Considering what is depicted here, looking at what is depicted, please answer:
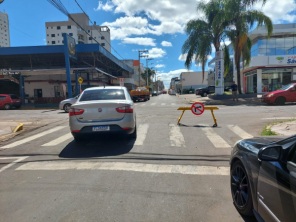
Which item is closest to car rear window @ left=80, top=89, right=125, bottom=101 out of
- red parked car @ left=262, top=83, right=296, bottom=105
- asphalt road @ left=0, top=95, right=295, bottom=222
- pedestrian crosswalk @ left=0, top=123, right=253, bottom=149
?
asphalt road @ left=0, top=95, right=295, bottom=222

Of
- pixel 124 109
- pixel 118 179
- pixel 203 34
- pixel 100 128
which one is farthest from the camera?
pixel 203 34

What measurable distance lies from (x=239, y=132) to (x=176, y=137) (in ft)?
7.98

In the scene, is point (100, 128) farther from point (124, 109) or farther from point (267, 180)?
point (267, 180)

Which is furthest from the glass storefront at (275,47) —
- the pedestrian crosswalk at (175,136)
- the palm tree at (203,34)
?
the pedestrian crosswalk at (175,136)

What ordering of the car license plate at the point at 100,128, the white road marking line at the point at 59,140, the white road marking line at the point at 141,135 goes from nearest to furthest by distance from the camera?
the car license plate at the point at 100,128 → the white road marking line at the point at 141,135 → the white road marking line at the point at 59,140

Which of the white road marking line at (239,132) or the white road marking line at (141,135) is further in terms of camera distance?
the white road marking line at (239,132)

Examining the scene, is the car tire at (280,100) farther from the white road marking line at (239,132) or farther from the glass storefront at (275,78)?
the glass storefront at (275,78)

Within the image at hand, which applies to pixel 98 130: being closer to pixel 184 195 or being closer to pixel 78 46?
pixel 184 195

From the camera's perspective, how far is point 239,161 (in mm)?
4027

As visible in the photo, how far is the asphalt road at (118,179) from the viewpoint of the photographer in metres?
4.15

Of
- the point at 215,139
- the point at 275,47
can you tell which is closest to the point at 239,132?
the point at 215,139

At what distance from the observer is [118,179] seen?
219 inches

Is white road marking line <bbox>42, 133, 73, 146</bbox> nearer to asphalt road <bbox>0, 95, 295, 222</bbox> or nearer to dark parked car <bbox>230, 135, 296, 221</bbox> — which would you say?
asphalt road <bbox>0, 95, 295, 222</bbox>

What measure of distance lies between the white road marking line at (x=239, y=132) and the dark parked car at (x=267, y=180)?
19.8 feet
